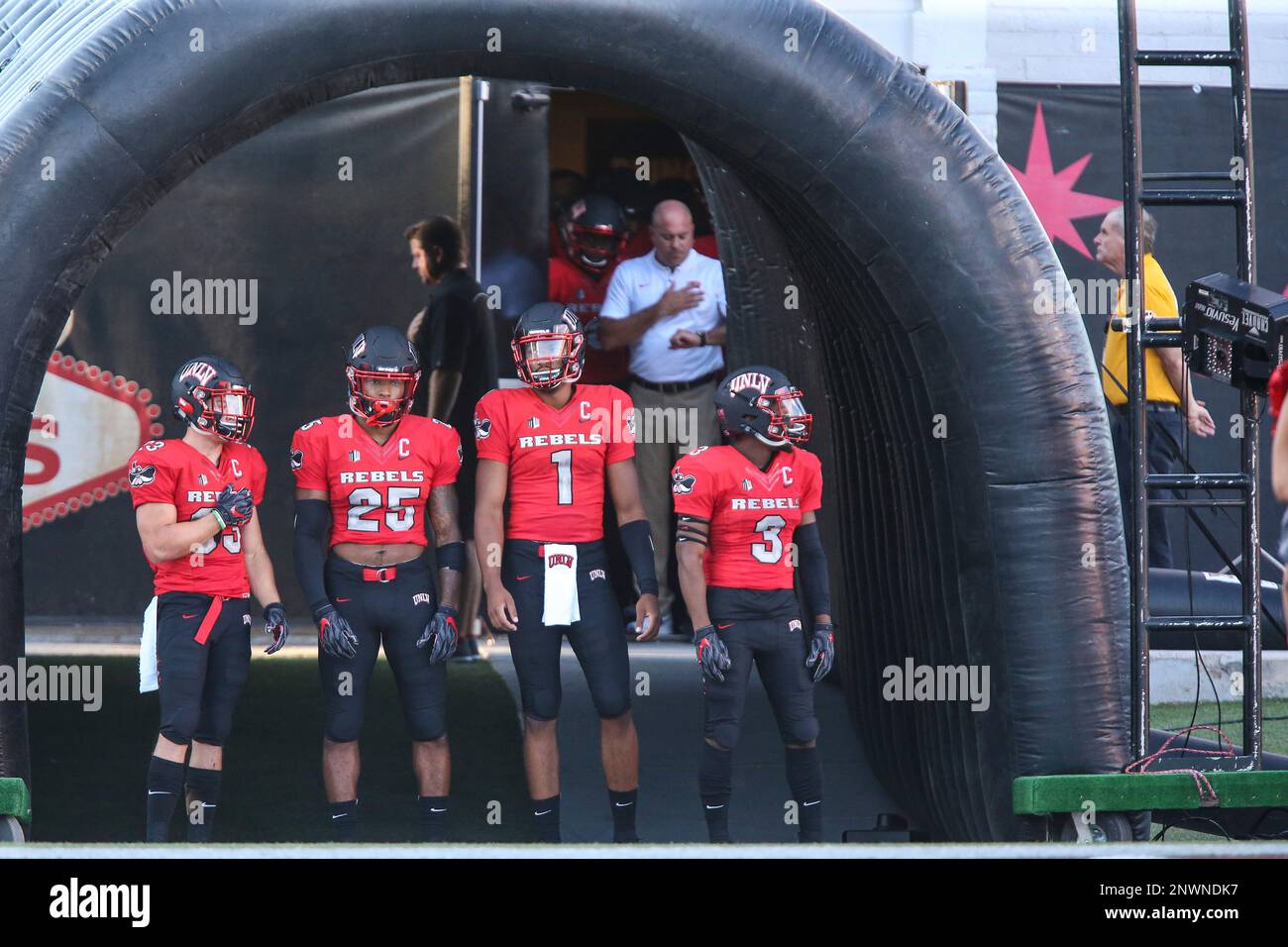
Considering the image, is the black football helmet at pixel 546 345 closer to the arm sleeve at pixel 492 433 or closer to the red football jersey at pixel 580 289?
the arm sleeve at pixel 492 433

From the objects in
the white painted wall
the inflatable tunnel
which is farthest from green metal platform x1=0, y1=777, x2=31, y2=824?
the white painted wall

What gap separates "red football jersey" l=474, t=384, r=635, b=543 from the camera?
5.59m

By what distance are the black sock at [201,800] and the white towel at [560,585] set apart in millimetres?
1241

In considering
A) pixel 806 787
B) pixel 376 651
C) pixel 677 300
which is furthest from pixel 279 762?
pixel 677 300

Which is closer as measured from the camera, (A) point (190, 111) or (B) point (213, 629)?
(A) point (190, 111)

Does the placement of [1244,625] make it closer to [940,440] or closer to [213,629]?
[940,440]

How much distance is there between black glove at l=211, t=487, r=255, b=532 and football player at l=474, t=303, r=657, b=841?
2.59 ft

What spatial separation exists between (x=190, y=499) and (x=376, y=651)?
0.81 m

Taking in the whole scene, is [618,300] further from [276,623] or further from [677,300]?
[276,623]

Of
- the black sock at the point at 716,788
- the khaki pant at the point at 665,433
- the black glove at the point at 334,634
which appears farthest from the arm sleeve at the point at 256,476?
the khaki pant at the point at 665,433

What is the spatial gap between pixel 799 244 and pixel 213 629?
2510mm

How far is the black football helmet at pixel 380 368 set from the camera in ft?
18.0

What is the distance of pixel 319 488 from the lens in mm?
5559
